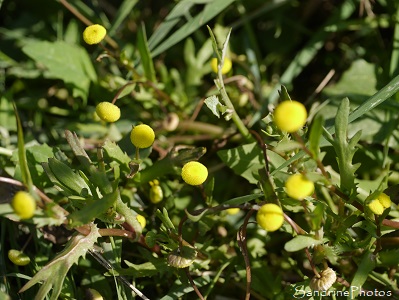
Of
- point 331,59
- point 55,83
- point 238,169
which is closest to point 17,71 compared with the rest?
point 55,83

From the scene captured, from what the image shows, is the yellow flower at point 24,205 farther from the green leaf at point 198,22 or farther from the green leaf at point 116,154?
the green leaf at point 198,22

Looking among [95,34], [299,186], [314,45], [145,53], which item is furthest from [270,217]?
[314,45]

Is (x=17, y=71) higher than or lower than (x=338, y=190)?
lower

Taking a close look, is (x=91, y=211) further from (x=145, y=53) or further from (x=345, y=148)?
(x=145, y=53)

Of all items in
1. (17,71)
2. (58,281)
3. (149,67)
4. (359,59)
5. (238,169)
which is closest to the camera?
(58,281)

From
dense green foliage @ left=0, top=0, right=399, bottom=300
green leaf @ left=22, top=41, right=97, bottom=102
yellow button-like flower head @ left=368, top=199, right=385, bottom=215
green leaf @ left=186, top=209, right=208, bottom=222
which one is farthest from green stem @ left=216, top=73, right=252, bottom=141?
green leaf @ left=22, top=41, right=97, bottom=102

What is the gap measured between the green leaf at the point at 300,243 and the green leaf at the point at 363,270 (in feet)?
0.56

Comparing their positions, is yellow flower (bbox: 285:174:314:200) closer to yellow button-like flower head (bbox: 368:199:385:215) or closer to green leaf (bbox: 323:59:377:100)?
yellow button-like flower head (bbox: 368:199:385:215)

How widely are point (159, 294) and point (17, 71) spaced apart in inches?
42.7

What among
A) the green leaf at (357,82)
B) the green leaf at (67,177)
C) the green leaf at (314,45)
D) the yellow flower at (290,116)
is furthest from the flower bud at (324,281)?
the green leaf at (314,45)

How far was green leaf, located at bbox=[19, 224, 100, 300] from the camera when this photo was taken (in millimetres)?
1087

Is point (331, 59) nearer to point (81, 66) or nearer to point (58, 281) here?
point (81, 66)

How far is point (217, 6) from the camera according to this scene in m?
1.72

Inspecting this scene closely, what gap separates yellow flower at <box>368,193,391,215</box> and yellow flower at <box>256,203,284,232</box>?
258 mm
